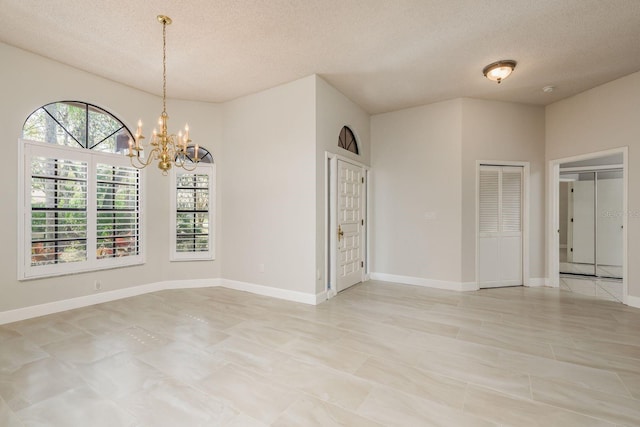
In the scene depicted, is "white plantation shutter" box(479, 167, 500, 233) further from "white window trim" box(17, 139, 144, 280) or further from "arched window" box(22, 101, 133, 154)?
"arched window" box(22, 101, 133, 154)

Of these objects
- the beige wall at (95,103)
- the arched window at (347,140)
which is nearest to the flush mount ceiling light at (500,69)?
the arched window at (347,140)

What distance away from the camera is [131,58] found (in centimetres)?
362

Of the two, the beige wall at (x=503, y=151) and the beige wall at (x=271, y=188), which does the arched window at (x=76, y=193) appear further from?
the beige wall at (x=503, y=151)

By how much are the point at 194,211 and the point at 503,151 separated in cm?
537

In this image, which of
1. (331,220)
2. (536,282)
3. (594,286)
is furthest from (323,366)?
(594,286)

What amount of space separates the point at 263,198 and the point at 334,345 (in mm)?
2508

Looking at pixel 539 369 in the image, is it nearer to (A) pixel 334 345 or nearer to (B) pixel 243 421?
(A) pixel 334 345

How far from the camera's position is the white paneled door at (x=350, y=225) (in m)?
4.66

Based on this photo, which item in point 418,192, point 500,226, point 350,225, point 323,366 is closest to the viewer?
point 323,366

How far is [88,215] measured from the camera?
13.0ft

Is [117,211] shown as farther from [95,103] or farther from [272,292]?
[272,292]

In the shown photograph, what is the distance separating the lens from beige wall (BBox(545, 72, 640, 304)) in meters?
3.97

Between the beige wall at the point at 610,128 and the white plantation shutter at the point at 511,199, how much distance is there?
0.73m

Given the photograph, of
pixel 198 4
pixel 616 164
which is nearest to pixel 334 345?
pixel 198 4
